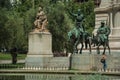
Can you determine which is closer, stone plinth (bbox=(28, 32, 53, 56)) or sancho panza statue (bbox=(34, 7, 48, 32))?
stone plinth (bbox=(28, 32, 53, 56))

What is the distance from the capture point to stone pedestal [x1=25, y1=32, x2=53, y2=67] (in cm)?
4422

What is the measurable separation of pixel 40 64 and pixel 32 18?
20.9 m

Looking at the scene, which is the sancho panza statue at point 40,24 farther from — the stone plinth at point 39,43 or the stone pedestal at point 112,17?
the stone pedestal at point 112,17

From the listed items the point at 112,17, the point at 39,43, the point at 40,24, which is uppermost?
the point at 112,17

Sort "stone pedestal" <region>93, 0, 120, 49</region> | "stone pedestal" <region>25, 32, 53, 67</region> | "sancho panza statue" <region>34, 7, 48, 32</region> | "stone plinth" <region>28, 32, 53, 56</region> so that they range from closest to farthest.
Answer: "stone pedestal" <region>25, 32, 53, 67</region> → "stone plinth" <region>28, 32, 53, 56</region> → "sancho panza statue" <region>34, 7, 48, 32</region> → "stone pedestal" <region>93, 0, 120, 49</region>

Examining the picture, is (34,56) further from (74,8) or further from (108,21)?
(74,8)

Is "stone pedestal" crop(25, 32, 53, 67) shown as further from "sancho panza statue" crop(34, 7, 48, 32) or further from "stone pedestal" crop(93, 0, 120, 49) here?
"stone pedestal" crop(93, 0, 120, 49)

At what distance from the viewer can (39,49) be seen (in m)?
44.9

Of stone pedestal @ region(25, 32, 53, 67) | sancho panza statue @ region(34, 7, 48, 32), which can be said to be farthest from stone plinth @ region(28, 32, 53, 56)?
sancho panza statue @ region(34, 7, 48, 32)

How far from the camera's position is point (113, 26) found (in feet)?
156

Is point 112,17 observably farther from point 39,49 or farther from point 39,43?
point 39,49

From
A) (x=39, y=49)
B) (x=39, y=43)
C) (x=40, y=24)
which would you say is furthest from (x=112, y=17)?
(x=39, y=49)

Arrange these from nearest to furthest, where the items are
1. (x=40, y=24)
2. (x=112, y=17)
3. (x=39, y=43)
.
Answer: (x=39, y=43)
(x=40, y=24)
(x=112, y=17)

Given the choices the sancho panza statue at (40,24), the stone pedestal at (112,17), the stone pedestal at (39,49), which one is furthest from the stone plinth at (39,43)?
the stone pedestal at (112,17)
